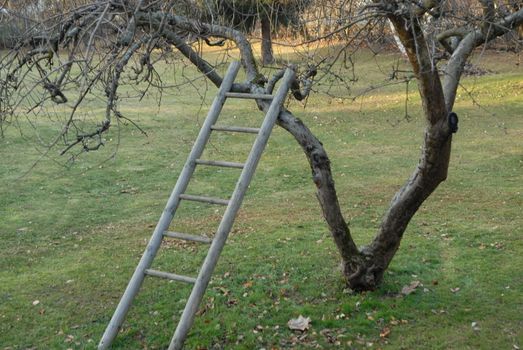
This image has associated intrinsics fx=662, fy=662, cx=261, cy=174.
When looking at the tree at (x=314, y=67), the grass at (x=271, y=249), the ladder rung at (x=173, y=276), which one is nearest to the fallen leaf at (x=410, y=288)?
the grass at (x=271, y=249)

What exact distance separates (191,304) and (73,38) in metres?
2.63

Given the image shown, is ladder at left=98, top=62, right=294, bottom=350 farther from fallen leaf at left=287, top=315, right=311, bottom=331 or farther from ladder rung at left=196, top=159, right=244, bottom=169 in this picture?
fallen leaf at left=287, top=315, right=311, bottom=331

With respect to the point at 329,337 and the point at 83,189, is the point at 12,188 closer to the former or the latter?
the point at 83,189

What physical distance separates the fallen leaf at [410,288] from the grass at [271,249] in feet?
0.26

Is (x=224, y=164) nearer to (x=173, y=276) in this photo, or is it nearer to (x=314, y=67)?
(x=173, y=276)

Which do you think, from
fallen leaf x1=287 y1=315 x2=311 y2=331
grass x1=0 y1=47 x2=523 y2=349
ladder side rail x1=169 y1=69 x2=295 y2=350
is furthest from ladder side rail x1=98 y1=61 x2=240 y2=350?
fallen leaf x1=287 y1=315 x2=311 y2=331

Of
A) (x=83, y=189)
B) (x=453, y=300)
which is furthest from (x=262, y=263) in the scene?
(x=83, y=189)

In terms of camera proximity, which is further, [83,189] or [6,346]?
[83,189]

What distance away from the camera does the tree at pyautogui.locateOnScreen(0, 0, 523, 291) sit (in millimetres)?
5266

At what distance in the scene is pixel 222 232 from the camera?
16.9ft

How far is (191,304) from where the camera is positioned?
4.92 metres

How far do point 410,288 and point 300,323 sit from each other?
1454 mm

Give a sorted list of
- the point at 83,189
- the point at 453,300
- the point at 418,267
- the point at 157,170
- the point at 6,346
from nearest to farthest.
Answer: the point at 6,346, the point at 453,300, the point at 418,267, the point at 83,189, the point at 157,170

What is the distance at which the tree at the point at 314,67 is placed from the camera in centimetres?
527
